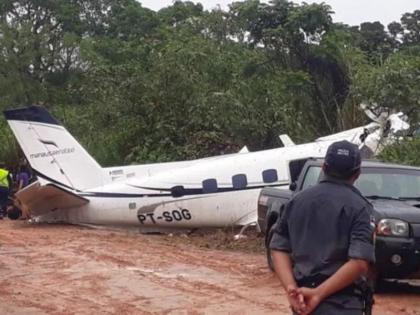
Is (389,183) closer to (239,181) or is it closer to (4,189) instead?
(239,181)

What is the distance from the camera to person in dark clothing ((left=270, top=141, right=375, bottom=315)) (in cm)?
441

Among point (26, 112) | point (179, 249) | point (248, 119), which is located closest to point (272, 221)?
point (179, 249)

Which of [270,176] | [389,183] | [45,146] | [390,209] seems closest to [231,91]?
[45,146]

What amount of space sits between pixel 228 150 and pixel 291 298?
69.4ft

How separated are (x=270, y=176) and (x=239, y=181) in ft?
2.22

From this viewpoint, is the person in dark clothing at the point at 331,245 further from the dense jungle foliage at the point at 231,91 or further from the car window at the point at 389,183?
the dense jungle foliage at the point at 231,91

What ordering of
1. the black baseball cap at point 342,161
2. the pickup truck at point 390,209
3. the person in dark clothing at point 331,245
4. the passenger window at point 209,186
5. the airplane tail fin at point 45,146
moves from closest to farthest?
the person in dark clothing at point 331,245, the black baseball cap at point 342,161, the pickup truck at point 390,209, the passenger window at point 209,186, the airplane tail fin at point 45,146

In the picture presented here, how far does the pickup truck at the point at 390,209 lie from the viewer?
31.7 feet

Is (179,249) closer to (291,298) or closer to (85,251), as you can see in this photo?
(85,251)

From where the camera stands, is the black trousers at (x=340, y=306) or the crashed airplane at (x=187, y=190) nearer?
the black trousers at (x=340, y=306)

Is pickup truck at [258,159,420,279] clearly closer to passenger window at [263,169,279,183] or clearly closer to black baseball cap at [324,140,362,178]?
black baseball cap at [324,140,362,178]

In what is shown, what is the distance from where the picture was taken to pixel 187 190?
62.0 ft

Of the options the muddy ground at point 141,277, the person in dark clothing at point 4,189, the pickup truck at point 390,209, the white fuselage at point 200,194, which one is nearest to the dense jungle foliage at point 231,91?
the white fuselage at point 200,194

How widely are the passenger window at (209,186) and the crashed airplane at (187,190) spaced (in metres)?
0.02
